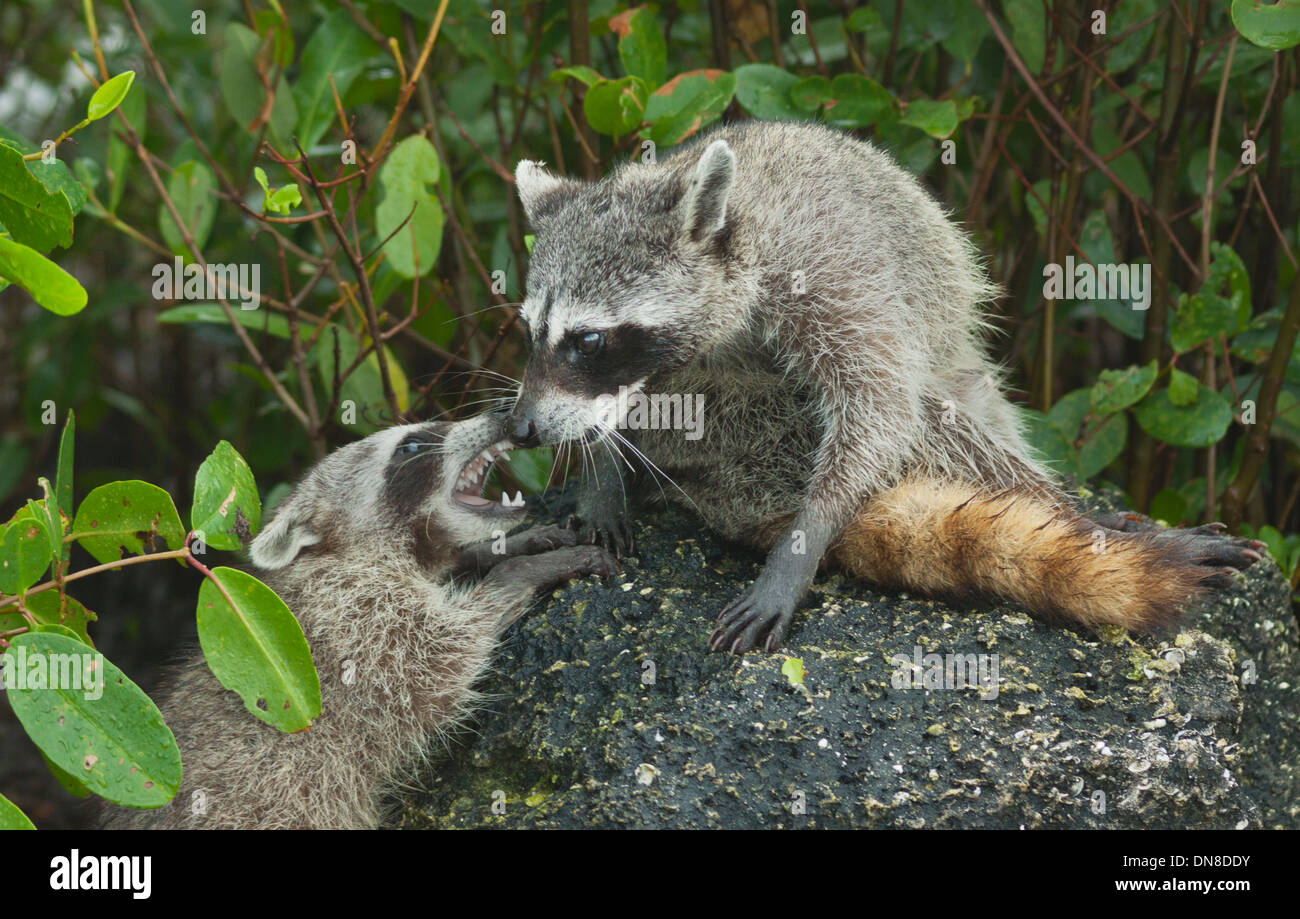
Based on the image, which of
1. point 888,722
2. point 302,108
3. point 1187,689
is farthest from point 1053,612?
point 302,108

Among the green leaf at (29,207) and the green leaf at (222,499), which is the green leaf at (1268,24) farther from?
the green leaf at (29,207)

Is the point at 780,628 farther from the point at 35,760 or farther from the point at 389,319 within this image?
the point at 35,760

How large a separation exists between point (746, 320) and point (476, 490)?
1.21m

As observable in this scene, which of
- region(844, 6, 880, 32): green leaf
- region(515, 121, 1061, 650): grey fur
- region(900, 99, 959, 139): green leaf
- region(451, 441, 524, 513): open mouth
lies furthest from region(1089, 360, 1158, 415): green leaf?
region(451, 441, 524, 513): open mouth

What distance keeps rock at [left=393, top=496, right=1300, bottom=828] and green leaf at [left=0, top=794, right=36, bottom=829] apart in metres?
1.13

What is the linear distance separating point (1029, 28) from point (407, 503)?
11.0 ft

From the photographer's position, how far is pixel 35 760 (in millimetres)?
6996

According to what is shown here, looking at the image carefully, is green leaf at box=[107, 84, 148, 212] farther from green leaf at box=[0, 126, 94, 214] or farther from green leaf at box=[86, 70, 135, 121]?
green leaf at box=[86, 70, 135, 121]

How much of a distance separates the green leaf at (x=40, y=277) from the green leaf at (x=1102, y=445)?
4.08 meters

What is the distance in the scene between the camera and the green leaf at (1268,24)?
158 inches

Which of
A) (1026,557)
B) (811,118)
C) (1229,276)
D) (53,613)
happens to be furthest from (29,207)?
(1229,276)

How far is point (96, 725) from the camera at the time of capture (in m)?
3.05

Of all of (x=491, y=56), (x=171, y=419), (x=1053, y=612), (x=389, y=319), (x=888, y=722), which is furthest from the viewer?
(x=171, y=419)

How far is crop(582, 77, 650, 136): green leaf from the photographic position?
464 cm
